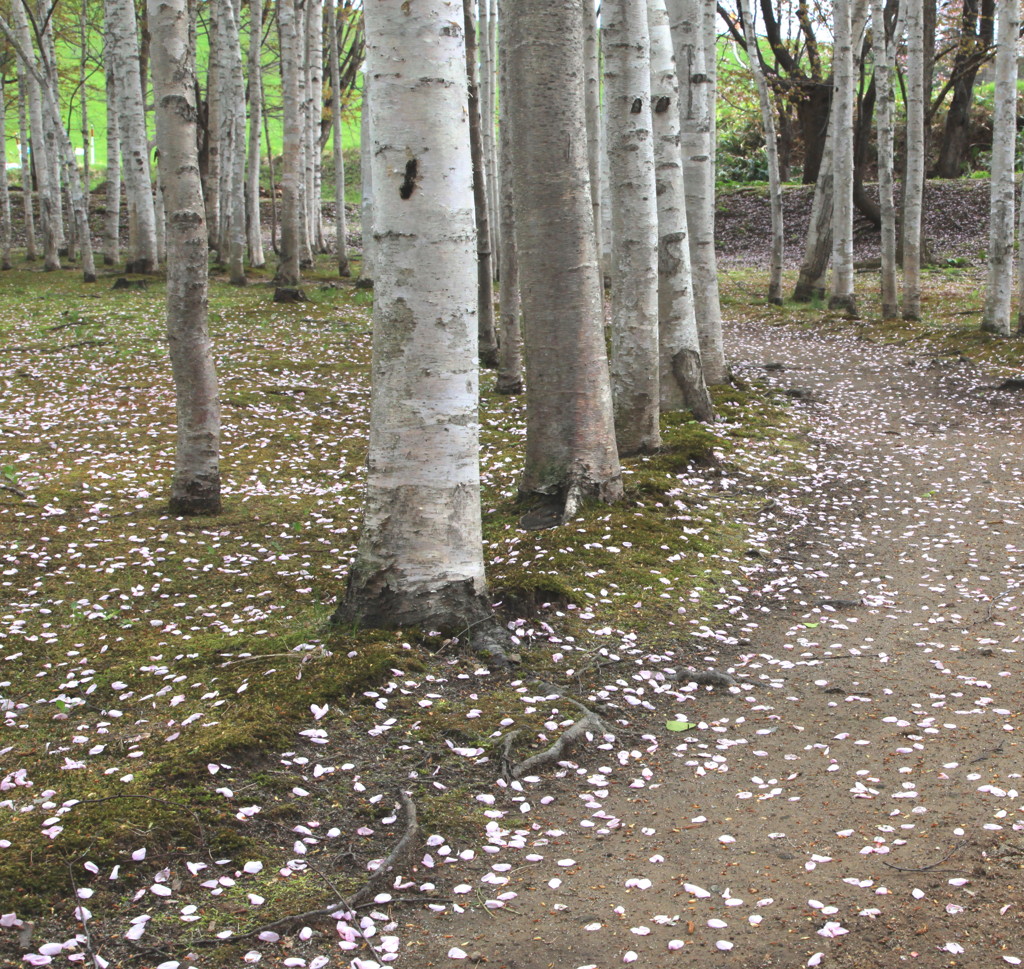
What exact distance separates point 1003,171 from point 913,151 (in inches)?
98.2

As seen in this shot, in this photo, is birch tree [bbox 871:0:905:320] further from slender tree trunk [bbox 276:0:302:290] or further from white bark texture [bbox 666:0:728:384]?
slender tree trunk [bbox 276:0:302:290]

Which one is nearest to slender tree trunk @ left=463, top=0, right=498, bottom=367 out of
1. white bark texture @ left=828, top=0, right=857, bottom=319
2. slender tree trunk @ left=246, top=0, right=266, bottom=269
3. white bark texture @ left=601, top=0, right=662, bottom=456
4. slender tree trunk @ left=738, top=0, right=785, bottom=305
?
white bark texture @ left=601, top=0, right=662, bottom=456

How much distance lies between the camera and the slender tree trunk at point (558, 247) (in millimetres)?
7270

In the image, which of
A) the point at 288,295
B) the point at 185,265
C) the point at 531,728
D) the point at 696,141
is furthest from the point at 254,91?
the point at 531,728

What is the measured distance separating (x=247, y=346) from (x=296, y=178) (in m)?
5.02

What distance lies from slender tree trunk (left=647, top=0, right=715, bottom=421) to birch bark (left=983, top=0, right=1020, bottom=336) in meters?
7.21

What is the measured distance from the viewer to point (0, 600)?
6367 mm

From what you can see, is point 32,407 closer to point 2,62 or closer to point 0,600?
point 0,600

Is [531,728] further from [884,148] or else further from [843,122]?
[884,148]

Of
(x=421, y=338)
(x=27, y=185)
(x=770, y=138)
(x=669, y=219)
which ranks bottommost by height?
(x=421, y=338)

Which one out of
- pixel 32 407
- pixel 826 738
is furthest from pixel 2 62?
pixel 826 738

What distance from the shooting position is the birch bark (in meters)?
14.4

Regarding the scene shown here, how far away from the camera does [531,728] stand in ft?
15.6

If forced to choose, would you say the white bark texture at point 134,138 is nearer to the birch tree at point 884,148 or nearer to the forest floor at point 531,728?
the forest floor at point 531,728
